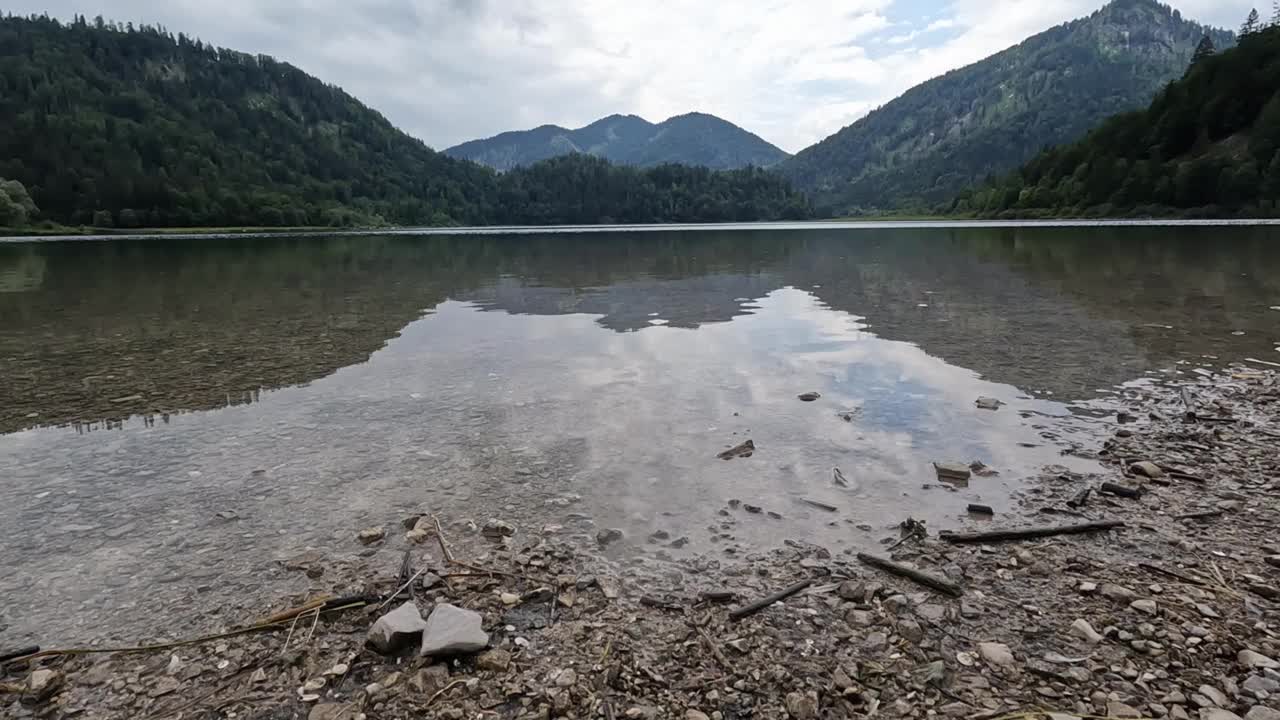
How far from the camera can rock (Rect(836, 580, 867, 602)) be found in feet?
20.1

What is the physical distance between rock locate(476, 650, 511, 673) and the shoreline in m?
0.02

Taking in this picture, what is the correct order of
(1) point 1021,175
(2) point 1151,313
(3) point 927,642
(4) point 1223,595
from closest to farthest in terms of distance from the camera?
(3) point 927,642
(4) point 1223,595
(2) point 1151,313
(1) point 1021,175

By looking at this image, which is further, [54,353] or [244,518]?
[54,353]

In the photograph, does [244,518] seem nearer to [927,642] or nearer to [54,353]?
[927,642]

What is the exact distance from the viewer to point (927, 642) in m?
5.42

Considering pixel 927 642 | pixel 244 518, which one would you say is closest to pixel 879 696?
pixel 927 642

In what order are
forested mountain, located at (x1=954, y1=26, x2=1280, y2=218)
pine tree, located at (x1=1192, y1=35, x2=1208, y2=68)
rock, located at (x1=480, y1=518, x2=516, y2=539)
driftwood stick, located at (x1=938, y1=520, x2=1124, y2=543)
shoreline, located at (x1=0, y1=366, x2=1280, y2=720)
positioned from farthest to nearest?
pine tree, located at (x1=1192, y1=35, x2=1208, y2=68) < forested mountain, located at (x1=954, y1=26, x2=1280, y2=218) < rock, located at (x1=480, y1=518, x2=516, y2=539) < driftwood stick, located at (x1=938, y1=520, x2=1124, y2=543) < shoreline, located at (x1=0, y1=366, x2=1280, y2=720)

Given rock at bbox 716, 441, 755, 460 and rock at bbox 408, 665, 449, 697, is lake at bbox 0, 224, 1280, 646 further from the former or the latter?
rock at bbox 408, 665, 449, 697

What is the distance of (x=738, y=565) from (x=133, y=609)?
232 inches

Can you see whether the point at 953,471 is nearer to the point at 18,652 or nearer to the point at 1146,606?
the point at 1146,606

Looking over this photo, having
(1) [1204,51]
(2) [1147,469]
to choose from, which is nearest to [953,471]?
(2) [1147,469]

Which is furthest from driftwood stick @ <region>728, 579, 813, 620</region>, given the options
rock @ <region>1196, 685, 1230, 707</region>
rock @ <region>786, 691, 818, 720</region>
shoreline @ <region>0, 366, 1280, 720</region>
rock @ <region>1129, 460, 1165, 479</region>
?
rock @ <region>1129, 460, 1165, 479</region>

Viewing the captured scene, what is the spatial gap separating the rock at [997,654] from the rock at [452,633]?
4112 millimetres

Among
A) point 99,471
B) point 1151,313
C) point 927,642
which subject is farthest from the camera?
point 1151,313
